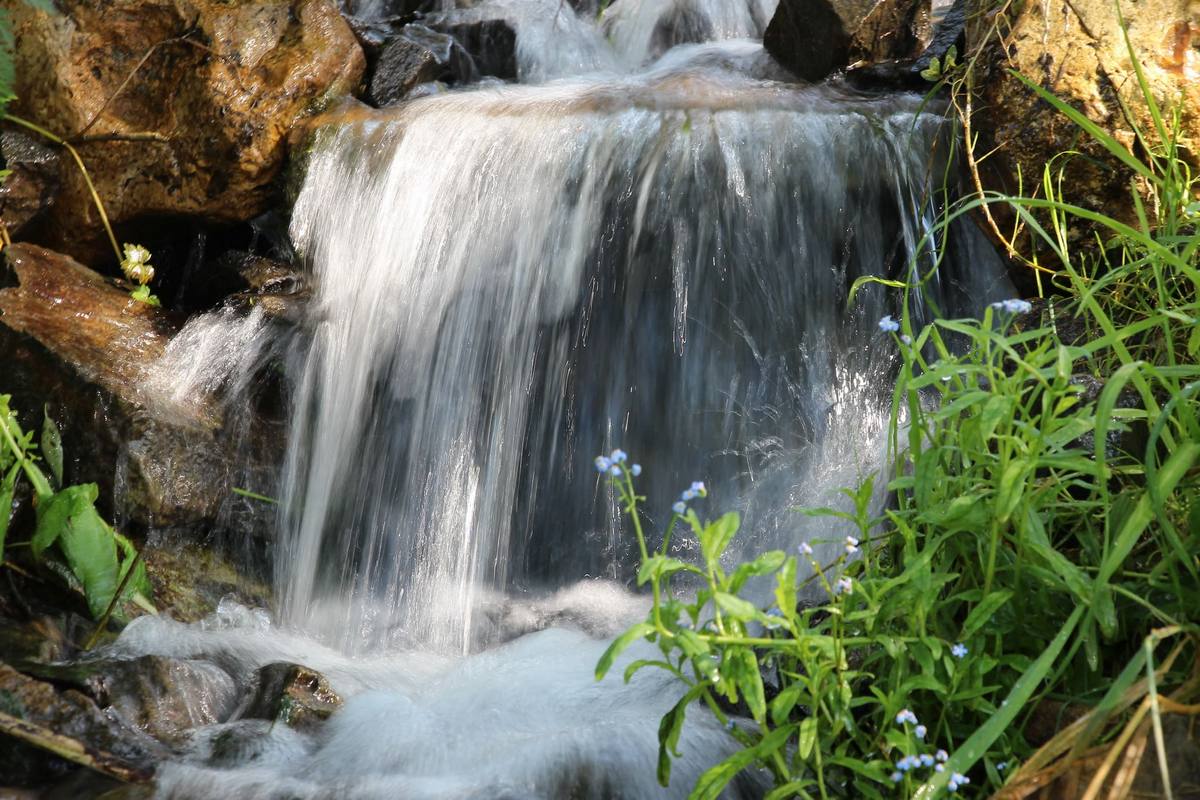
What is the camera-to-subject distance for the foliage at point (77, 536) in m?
3.26

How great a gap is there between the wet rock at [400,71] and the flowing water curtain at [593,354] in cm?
114

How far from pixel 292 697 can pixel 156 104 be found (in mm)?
3241

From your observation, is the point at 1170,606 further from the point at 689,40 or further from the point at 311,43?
the point at 689,40

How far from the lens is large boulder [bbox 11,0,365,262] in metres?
4.68

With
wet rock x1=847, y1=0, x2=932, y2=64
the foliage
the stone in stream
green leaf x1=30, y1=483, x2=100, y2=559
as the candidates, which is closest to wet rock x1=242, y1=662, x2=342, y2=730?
the foliage

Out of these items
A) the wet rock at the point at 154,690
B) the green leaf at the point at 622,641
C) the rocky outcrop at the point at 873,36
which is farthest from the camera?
the rocky outcrop at the point at 873,36

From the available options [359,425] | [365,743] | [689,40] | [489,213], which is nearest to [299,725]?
[365,743]

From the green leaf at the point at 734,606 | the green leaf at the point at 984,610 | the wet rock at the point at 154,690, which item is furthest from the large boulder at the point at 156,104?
the green leaf at the point at 984,610

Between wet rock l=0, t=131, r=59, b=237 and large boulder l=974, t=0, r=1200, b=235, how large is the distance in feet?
13.1

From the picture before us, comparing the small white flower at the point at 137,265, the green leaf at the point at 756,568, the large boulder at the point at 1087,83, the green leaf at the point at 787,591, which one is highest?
the large boulder at the point at 1087,83

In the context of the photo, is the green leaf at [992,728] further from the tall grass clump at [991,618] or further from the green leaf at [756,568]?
the green leaf at [756,568]

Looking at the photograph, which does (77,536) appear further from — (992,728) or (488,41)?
(488,41)

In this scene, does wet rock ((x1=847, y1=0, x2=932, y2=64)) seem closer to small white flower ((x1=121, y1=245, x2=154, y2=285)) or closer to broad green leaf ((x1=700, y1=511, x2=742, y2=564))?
small white flower ((x1=121, y1=245, x2=154, y2=285))

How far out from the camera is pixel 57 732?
2.39m
